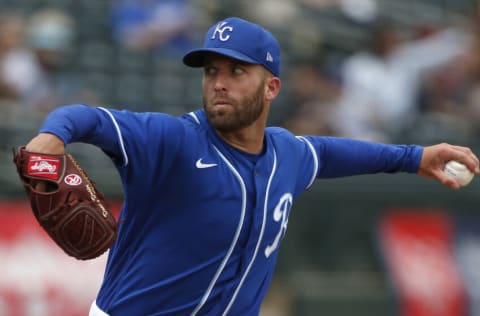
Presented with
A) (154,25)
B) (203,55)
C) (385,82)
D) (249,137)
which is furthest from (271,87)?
(154,25)

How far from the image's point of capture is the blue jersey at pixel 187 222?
13.1 feet

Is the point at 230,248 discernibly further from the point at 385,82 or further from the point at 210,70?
the point at 385,82

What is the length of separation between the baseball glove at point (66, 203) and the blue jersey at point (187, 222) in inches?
10.6

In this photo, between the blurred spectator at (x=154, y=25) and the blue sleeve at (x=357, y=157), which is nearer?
the blue sleeve at (x=357, y=157)

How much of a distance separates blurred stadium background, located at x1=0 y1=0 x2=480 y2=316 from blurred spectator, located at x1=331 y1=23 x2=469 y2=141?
0.73 feet

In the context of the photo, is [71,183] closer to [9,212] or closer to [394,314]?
[9,212]

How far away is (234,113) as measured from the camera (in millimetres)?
4230

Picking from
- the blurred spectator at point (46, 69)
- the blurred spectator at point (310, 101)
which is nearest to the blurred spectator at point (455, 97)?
the blurred spectator at point (310, 101)

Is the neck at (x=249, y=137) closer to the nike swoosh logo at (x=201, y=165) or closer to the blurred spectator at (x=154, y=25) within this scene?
the nike swoosh logo at (x=201, y=165)

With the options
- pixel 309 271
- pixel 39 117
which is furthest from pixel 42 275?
pixel 309 271

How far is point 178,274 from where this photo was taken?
13.6 feet

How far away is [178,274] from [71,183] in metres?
0.78

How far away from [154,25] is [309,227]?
2.90 meters

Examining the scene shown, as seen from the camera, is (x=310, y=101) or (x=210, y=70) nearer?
(x=210, y=70)
